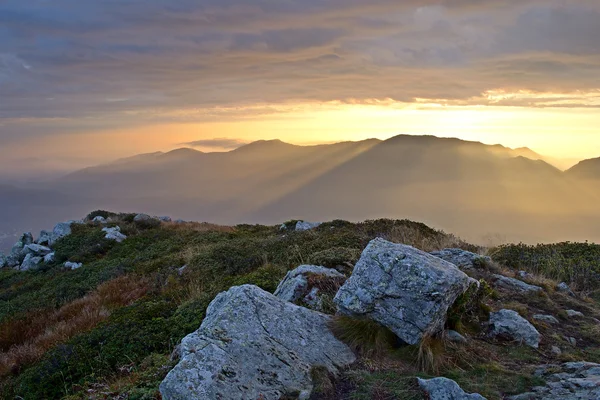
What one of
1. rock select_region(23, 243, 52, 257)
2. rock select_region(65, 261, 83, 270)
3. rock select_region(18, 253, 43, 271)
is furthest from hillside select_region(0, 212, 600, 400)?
rock select_region(23, 243, 52, 257)

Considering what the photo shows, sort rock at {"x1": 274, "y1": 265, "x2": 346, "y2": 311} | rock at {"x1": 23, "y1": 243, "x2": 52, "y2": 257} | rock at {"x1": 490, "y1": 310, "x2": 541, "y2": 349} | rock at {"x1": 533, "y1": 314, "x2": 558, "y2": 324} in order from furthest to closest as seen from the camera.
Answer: rock at {"x1": 23, "y1": 243, "x2": 52, "y2": 257}
rock at {"x1": 533, "y1": 314, "x2": 558, "y2": 324}
rock at {"x1": 274, "y1": 265, "x2": 346, "y2": 311}
rock at {"x1": 490, "y1": 310, "x2": 541, "y2": 349}

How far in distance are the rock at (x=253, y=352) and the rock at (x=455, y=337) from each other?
1.79 metres

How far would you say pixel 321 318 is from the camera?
767cm

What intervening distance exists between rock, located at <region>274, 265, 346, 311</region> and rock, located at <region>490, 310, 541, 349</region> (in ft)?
10.2

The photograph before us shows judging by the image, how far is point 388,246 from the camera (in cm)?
791

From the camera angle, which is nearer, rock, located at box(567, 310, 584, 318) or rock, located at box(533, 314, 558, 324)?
rock, located at box(533, 314, 558, 324)

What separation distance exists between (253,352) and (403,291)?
2630 mm

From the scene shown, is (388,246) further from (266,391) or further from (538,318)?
(538,318)

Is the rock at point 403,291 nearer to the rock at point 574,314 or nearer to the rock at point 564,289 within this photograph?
the rock at point 574,314

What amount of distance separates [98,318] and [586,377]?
471 inches

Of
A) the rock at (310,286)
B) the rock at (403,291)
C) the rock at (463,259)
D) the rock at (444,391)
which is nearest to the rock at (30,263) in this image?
the rock at (310,286)

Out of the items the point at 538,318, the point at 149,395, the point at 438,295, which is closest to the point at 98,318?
the point at 149,395

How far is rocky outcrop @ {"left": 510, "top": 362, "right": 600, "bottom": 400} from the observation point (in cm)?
574

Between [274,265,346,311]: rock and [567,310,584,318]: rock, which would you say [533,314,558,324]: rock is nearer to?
[567,310,584,318]: rock
